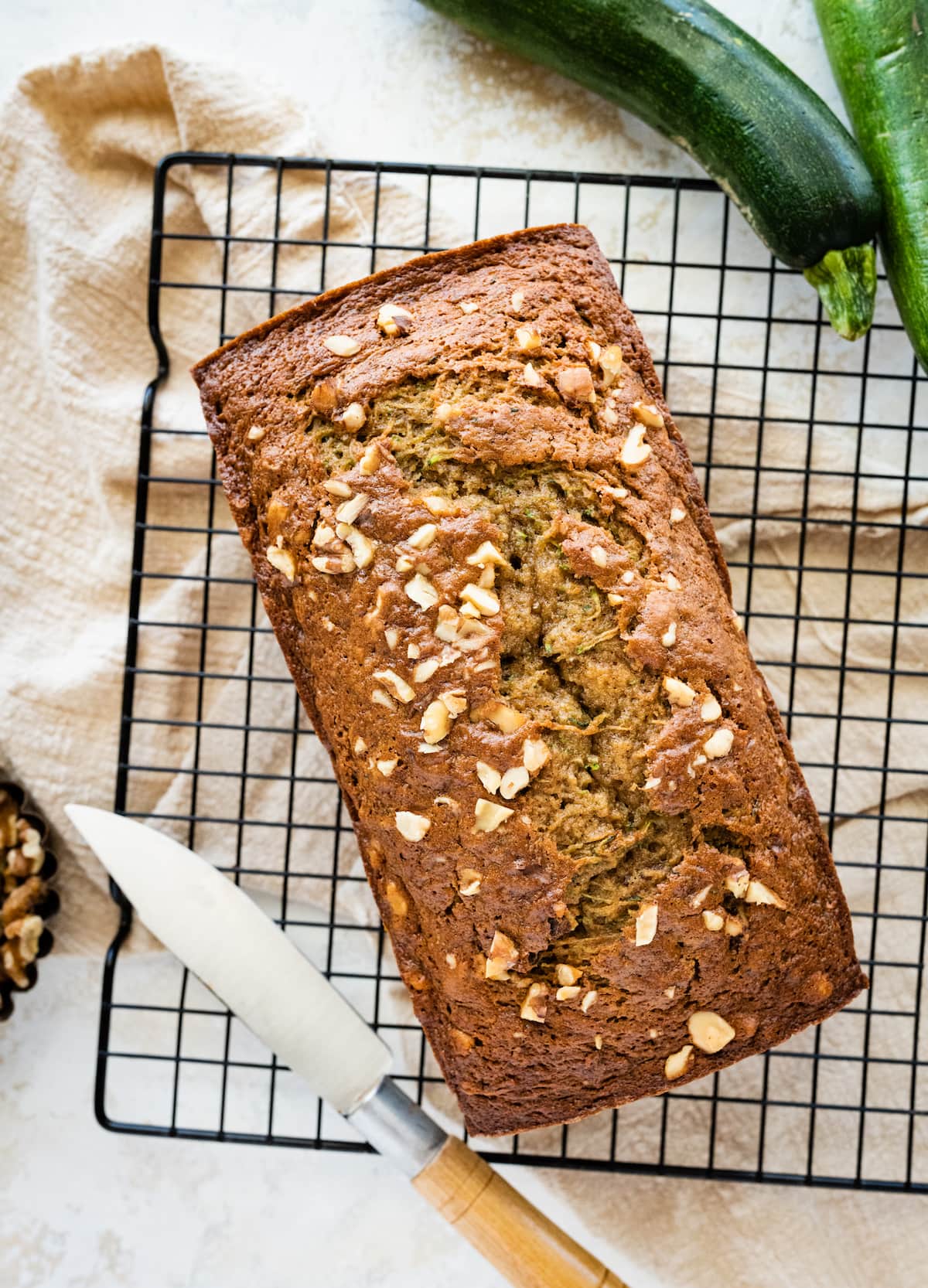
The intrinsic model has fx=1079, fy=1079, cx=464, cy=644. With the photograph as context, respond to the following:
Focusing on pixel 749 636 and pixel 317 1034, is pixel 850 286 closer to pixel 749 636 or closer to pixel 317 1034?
pixel 749 636

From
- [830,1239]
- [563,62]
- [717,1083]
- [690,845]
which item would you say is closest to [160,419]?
[563,62]

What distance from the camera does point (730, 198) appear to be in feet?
6.75

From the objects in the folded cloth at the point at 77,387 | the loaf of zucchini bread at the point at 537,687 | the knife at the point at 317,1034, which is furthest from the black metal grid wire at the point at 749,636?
the loaf of zucchini bread at the point at 537,687

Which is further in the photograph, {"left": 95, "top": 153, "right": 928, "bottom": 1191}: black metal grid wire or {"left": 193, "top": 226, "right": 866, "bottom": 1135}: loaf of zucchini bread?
{"left": 95, "top": 153, "right": 928, "bottom": 1191}: black metal grid wire

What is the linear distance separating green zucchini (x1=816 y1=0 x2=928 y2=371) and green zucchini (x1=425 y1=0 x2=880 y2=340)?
4 centimetres

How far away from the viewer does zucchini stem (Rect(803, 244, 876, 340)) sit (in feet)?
6.31

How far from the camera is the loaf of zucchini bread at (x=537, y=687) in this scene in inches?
63.6

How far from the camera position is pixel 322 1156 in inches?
89.0

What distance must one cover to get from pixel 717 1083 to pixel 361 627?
122 cm

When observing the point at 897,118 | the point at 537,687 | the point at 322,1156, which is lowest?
the point at 322,1156

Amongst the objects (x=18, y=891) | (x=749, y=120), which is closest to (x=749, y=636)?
(x=749, y=120)

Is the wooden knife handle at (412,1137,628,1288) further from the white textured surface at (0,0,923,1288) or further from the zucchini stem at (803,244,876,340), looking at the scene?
the zucchini stem at (803,244,876,340)

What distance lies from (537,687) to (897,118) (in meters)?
1.24

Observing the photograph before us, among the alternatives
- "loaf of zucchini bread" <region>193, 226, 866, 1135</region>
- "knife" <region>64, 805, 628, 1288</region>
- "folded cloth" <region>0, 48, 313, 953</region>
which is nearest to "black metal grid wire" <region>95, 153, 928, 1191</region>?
"folded cloth" <region>0, 48, 313, 953</region>
